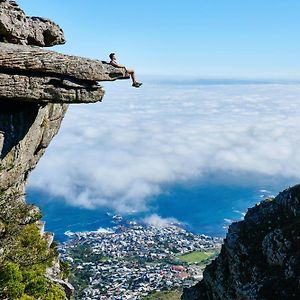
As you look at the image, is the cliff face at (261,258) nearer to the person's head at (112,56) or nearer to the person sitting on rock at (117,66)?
the person sitting on rock at (117,66)

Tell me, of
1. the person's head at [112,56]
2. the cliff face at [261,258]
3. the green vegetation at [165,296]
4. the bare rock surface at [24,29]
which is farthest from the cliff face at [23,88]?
the green vegetation at [165,296]

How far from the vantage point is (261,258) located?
4162 cm

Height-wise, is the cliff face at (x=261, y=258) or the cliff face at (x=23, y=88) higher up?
the cliff face at (x=23, y=88)

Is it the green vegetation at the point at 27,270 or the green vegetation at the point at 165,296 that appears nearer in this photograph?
the green vegetation at the point at 27,270

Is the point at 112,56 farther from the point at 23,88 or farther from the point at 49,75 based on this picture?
the point at 23,88

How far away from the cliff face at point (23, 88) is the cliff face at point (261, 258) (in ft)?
64.5

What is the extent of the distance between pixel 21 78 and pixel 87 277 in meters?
148

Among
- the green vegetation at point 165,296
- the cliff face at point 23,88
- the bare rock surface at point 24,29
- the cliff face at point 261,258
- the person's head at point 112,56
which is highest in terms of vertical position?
the bare rock surface at point 24,29

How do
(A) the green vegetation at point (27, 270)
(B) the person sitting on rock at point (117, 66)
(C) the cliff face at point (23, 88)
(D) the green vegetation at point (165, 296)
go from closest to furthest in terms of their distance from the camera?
(A) the green vegetation at point (27, 270), (C) the cliff face at point (23, 88), (B) the person sitting on rock at point (117, 66), (D) the green vegetation at point (165, 296)

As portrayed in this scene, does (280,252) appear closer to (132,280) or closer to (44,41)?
(44,41)

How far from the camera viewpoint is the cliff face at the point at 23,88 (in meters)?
29.8

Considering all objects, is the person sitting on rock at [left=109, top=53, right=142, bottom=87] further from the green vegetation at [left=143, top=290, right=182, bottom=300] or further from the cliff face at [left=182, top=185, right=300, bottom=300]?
the green vegetation at [left=143, top=290, right=182, bottom=300]

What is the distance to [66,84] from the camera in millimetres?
31969

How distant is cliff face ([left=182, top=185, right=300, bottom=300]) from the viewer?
36781 millimetres
